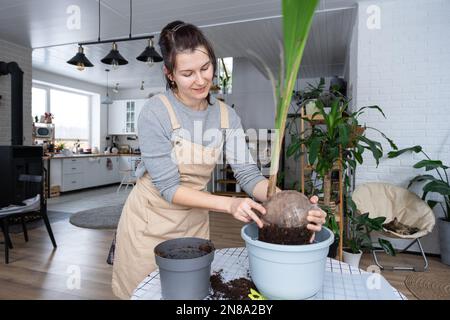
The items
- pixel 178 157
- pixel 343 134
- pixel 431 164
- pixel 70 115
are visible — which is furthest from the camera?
pixel 70 115

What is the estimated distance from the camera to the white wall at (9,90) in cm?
446

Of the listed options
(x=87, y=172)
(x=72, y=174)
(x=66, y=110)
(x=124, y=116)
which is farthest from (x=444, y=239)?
(x=66, y=110)

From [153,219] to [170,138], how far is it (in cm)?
28

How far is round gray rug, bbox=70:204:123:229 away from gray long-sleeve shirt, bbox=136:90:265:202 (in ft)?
10.8

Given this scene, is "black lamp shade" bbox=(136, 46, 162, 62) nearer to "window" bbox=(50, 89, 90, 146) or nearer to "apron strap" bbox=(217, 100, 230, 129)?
"apron strap" bbox=(217, 100, 230, 129)

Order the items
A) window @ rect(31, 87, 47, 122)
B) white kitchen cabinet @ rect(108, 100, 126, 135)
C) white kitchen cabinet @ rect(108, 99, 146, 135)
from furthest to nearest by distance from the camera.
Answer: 1. white kitchen cabinet @ rect(108, 100, 126, 135)
2. white kitchen cabinet @ rect(108, 99, 146, 135)
3. window @ rect(31, 87, 47, 122)

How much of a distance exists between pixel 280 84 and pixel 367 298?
53 cm

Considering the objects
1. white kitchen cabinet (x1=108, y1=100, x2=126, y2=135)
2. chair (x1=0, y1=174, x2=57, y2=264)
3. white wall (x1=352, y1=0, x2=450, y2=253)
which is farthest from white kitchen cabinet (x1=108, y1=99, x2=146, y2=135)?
white wall (x1=352, y1=0, x2=450, y2=253)

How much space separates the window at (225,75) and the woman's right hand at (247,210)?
19.9 ft

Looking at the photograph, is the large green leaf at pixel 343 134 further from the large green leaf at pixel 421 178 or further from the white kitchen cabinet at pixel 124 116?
the white kitchen cabinet at pixel 124 116

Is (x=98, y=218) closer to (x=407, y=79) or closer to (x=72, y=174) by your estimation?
(x=72, y=174)

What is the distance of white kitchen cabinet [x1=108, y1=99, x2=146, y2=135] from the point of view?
8.16m

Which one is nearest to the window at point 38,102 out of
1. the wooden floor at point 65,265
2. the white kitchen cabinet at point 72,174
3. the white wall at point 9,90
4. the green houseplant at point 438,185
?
the white kitchen cabinet at point 72,174

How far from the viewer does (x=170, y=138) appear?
2.90 ft
